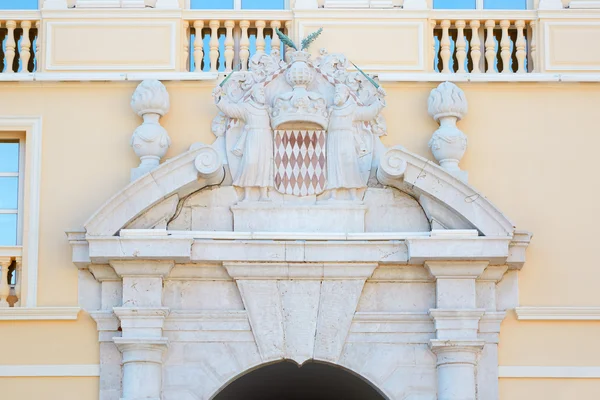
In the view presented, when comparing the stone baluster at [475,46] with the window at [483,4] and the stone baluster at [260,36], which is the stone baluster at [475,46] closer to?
the window at [483,4]

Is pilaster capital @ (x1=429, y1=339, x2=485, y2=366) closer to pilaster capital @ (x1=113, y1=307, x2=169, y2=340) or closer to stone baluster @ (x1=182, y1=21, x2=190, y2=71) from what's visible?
pilaster capital @ (x1=113, y1=307, x2=169, y2=340)

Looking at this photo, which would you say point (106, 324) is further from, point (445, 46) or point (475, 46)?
point (475, 46)

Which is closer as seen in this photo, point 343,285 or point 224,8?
point 343,285

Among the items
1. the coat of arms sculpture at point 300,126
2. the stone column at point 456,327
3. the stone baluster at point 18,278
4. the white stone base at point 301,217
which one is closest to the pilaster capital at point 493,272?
the stone column at point 456,327

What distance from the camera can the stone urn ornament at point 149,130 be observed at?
49.9 feet

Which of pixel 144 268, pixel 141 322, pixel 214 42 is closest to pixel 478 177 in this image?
pixel 214 42

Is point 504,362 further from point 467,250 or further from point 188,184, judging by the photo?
point 188,184

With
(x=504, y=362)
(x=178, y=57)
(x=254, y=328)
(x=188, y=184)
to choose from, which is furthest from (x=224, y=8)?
(x=504, y=362)

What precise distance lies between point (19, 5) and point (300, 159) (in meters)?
3.15

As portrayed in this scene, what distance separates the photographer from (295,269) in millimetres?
15031

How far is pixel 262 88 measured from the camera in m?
15.3

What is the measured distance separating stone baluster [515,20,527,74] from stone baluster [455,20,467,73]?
479 mm

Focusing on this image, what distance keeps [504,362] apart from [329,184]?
85.6 inches

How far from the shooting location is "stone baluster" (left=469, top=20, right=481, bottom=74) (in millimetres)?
15688
